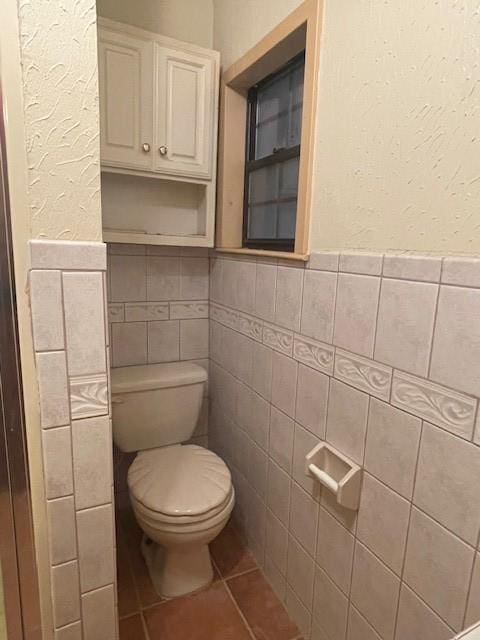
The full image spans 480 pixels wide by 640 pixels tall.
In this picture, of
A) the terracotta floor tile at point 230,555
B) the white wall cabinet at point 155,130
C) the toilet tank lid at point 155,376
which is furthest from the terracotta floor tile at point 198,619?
the white wall cabinet at point 155,130

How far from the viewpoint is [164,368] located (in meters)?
1.81

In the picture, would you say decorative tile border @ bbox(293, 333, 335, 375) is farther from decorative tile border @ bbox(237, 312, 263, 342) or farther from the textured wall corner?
the textured wall corner

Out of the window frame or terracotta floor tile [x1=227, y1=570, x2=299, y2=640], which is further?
terracotta floor tile [x1=227, y1=570, x2=299, y2=640]

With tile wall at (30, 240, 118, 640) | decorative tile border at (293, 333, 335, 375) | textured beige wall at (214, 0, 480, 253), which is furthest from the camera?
decorative tile border at (293, 333, 335, 375)

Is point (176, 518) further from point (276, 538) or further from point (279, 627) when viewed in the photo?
point (279, 627)

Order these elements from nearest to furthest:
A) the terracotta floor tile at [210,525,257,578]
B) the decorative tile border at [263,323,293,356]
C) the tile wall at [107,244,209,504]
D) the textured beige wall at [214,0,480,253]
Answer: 1. the textured beige wall at [214,0,480,253]
2. the decorative tile border at [263,323,293,356]
3. the terracotta floor tile at [210,525,257,578]
4. the tile wall at [107,244,209,504]

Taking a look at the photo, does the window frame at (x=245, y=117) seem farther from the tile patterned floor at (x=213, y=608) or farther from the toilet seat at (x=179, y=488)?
the tile patterned floor at (x=213, y=608)

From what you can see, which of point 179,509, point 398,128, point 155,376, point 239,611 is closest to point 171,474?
point 179,509

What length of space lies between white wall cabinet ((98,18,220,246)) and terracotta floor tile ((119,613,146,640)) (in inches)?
56.1

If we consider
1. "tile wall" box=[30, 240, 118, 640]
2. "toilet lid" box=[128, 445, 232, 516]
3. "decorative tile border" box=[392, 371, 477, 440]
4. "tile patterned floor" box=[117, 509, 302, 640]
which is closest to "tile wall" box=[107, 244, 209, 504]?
"toilet lid" box=[128, 445, 232, 516]

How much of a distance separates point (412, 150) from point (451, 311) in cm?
37

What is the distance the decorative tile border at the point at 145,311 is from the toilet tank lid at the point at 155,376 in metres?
0.23

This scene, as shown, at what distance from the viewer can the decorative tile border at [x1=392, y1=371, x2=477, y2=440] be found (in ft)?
2.51

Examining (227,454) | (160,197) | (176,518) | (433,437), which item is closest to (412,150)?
(433,437)
